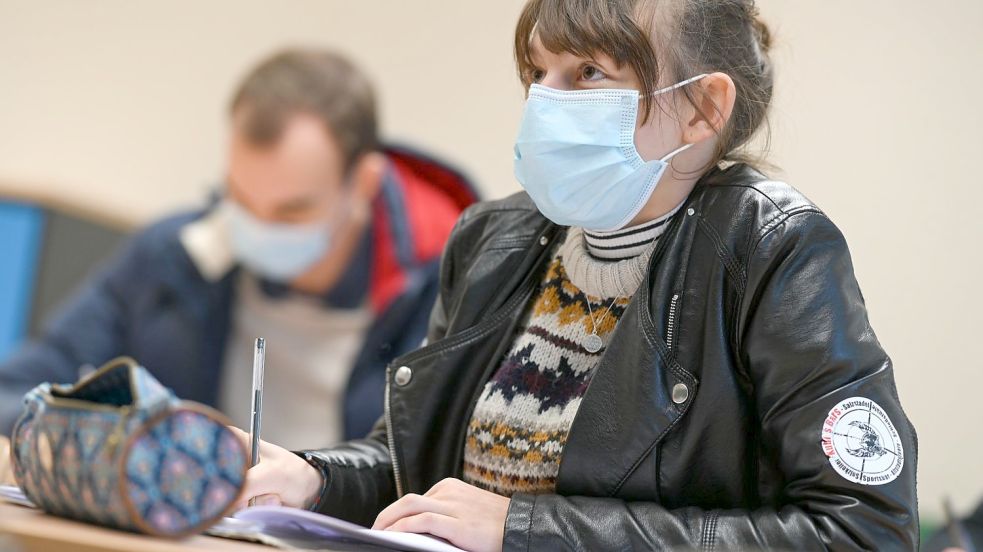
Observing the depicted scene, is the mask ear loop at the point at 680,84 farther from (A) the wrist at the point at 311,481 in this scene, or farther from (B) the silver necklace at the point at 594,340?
(A) the wrist at the point at 311,481

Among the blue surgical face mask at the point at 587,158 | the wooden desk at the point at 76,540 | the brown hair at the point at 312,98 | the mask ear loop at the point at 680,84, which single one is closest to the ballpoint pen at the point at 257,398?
the wooden desk at the point at 76,540

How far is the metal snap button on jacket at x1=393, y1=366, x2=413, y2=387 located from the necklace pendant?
200 millimetres

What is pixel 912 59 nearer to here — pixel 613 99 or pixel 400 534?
pixel 613 99

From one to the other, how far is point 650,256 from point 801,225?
0.51 ft

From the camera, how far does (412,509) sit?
949mm

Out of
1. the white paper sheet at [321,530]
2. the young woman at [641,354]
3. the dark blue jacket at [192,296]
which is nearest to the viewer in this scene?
the white paper sheet at [321,530]

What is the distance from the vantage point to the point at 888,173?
7.41 feet

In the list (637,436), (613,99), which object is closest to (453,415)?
(637,436)

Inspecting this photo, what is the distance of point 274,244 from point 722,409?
191 cm

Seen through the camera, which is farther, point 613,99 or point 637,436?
point 613,99

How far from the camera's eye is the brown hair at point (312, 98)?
8.70 ft

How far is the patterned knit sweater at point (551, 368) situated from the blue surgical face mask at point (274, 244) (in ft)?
5.45

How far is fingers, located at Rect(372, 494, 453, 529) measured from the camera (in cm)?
94

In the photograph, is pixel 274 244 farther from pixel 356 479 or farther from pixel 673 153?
pixel 673 153
